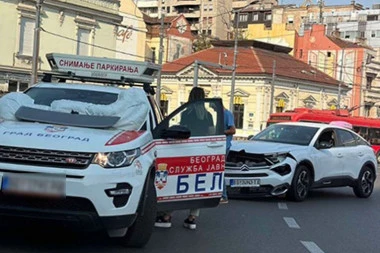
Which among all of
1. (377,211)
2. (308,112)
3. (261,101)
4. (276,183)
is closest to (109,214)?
(276,183)

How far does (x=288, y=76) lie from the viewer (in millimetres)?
60156

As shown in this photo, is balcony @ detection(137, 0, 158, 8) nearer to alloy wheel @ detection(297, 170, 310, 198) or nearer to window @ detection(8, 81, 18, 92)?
window @ detection(8, 81, 18, 92)

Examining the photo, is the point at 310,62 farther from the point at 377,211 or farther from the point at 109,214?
the point at 109,214

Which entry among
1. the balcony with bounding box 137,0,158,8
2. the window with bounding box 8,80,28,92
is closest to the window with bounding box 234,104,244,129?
the window with bounding box 8,80,28,92

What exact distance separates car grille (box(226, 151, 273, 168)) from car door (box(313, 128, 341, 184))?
4.30 feet

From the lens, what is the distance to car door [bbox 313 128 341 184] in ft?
44.2

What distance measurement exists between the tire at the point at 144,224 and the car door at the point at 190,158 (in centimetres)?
54

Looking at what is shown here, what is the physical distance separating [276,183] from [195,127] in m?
Result: 4.65

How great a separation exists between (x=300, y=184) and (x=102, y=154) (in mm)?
7470

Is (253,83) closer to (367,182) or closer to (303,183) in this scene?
(367,182)

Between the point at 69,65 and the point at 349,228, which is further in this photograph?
the point at 349,228

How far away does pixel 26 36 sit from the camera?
124 ft

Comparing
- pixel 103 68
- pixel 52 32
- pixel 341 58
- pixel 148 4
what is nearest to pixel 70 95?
pixel 103 68

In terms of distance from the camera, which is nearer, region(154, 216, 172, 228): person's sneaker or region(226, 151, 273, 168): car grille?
region(154, 216, 172, 228): person's sneaker
